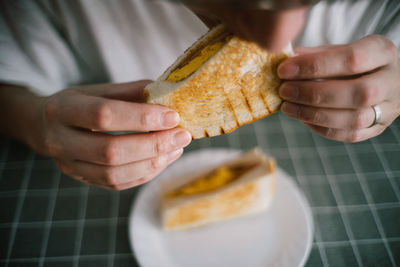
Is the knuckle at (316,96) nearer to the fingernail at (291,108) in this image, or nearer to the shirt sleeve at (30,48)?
the fingernail at (291,108)

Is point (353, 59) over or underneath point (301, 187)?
over

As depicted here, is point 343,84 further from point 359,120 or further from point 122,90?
point 122,90

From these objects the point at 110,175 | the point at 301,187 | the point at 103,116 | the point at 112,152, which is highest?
the point at 103,116

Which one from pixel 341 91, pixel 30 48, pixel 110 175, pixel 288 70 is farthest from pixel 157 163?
pixel 30 48

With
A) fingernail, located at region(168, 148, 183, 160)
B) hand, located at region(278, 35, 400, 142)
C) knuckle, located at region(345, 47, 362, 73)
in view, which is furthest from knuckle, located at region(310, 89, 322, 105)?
fingernail, located at region(168, 148, 183, 160)

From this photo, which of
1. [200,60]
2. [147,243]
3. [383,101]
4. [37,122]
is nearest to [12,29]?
[37,122]

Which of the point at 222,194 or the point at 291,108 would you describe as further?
the point at 222,194

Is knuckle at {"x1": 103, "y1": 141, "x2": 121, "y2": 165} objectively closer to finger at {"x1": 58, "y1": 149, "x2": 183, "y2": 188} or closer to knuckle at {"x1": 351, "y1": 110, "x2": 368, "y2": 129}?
finger at {"x1": 58, "y1": 149, "x2": 183, "y2": 188}
